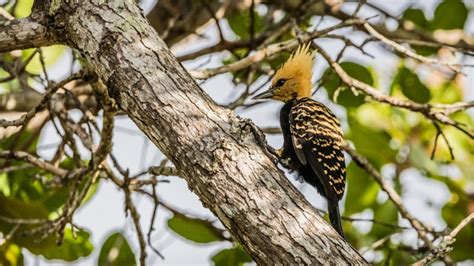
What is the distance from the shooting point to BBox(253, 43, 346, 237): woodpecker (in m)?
4.58

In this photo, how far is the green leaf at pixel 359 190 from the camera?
17.1 feet

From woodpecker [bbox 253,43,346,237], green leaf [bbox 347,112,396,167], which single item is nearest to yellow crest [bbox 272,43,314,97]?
woodpecker [bbox 253,43,346,237]

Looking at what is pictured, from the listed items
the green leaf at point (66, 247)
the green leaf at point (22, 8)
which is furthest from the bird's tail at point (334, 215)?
the green leaf at point (22, 8)

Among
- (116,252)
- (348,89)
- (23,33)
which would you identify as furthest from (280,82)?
(23,33)

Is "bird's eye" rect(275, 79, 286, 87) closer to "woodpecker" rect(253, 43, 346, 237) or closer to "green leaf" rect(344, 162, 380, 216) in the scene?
"woodpecker" rect(253, 43, 346, 237)

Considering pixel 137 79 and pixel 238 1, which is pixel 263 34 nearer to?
pixel 238 1

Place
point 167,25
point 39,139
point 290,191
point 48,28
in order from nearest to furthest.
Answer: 1. point 290,191
2. point 48,28
3. point 39,139
4. point 167,25

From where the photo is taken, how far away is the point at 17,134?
4.70m

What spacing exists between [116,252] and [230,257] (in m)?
0.62

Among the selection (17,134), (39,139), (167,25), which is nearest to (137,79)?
(17,134)

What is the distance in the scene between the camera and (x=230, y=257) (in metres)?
4.80

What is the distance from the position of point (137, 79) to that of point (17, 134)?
5.84 ft

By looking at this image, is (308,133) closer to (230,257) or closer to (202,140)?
(230,257)

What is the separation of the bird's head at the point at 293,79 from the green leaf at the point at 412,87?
0.56 meters
